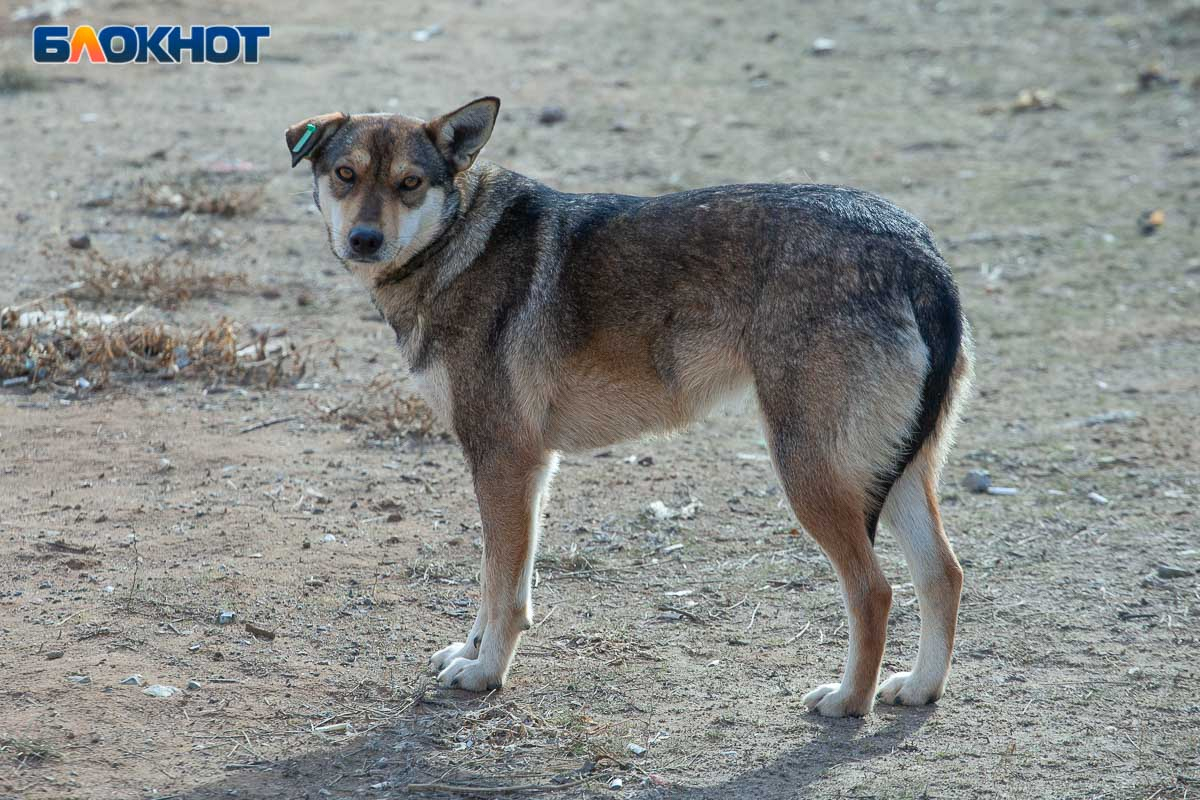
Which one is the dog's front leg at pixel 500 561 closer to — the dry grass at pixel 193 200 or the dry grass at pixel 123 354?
the dry grass at pixel 123 354

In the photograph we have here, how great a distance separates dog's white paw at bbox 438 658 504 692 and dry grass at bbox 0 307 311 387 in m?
2.98

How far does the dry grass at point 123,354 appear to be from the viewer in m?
6.94

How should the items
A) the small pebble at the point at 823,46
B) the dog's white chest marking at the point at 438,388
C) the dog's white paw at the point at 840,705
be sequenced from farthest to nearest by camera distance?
the small pebble at the point at 823,46, the dog's white chest marking at the point at 438,388, the dog's white paw at the point at 840,705

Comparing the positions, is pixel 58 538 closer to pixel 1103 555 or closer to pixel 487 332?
pixel 487 332

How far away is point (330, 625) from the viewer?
505 cm

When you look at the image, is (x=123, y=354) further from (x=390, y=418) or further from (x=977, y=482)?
(x=977, y=482)

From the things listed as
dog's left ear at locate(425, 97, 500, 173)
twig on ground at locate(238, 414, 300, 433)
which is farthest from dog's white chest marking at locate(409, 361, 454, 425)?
twig on ground at locate(238, 414, 300, 433)

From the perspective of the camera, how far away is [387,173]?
4.73m

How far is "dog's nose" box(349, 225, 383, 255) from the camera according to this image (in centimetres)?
462

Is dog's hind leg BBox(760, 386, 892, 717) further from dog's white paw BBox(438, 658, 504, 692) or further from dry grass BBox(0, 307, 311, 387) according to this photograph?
dry grass BBox(0, 307, 311, 387)

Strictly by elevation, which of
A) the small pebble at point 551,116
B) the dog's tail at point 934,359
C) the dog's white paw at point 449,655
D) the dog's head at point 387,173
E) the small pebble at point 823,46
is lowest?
the dog's white paw at point 449,655

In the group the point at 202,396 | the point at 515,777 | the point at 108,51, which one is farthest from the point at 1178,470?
the point at 108,51

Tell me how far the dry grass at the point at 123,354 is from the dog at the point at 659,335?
250 cm

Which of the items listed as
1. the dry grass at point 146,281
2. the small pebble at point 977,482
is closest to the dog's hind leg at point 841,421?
the small pebble at point 977,482
